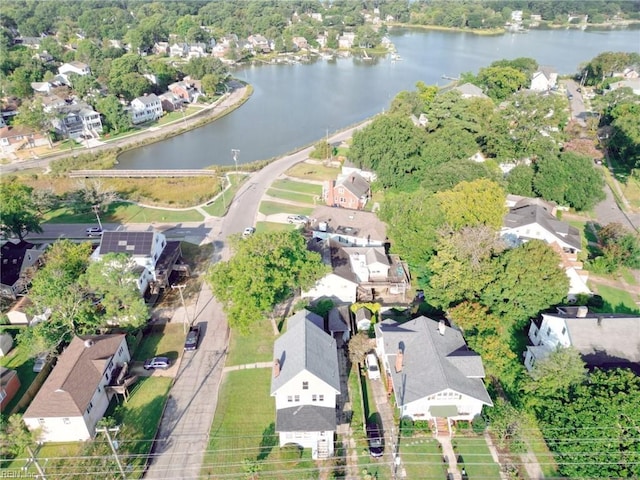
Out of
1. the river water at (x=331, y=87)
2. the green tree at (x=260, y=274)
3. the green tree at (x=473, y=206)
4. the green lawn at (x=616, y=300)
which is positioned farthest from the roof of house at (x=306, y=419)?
the river water at (x=331, y=87)

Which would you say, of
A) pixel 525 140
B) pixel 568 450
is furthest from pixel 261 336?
pixel 525 140

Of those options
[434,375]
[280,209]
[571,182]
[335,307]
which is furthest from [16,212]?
[571,182]

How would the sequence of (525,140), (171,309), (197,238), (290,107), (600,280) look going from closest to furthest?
(171,309) → (600,280) → (197,238) → (525,140) → (290,107)

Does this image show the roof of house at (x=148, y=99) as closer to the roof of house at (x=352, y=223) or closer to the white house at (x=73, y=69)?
the white house at (x=73, y=69)

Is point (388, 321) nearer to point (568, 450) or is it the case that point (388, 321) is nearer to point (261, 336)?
point (261, 336)

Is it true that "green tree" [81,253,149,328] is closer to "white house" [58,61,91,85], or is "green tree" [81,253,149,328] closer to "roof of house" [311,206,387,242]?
"roof of house" [311,206,387,242]

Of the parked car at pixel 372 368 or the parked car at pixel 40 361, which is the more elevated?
the parked car at pixel 372 368
